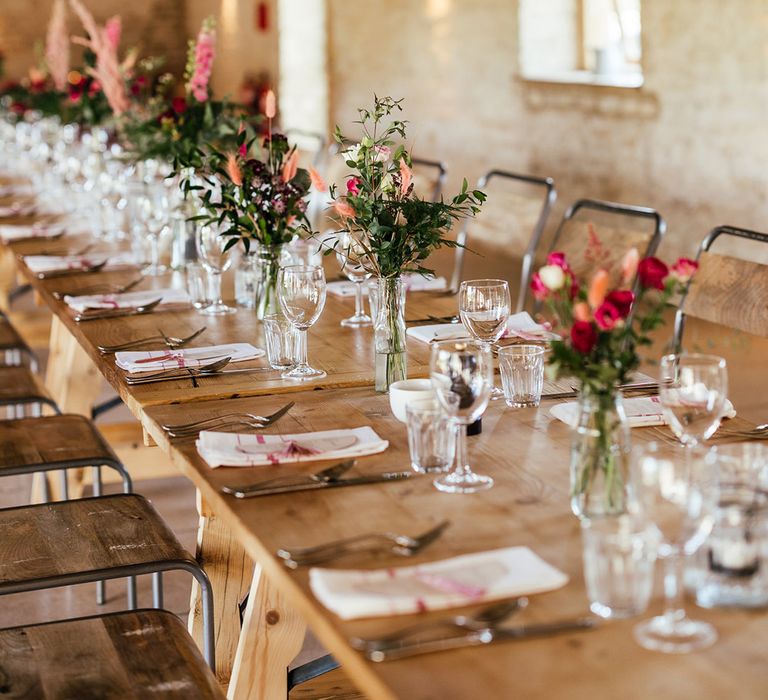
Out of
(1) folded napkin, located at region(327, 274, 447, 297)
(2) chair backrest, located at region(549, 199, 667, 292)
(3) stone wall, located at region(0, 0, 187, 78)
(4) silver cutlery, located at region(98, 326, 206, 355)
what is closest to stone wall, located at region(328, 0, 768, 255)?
(2) chair backrest, located at region(549, 199, 667, 292)

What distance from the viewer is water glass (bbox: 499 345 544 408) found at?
216 cm

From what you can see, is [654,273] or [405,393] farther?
[405,393]

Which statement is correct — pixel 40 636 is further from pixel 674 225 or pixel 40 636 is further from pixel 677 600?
pixel 674 225

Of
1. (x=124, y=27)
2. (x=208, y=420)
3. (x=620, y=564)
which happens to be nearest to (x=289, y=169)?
(x=208, y=420)

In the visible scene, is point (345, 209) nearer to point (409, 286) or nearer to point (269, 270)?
point (269, 270)

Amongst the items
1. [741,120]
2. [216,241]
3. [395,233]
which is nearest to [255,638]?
[395,233]

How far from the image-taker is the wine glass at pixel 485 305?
2383 mm

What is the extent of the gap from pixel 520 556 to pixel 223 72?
12.3 meters

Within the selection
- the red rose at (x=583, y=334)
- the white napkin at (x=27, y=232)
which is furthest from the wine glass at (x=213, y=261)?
the red rose at (x=583, y=334)

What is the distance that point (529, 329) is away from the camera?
279 centimetres

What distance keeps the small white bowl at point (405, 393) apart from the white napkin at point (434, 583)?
0.55 meters

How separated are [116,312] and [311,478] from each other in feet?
4.58

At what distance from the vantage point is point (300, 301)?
2438 mm

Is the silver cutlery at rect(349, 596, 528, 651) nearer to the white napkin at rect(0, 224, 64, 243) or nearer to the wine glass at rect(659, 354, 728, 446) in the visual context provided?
the wine glass at rect(659, 354, 728, 446)
